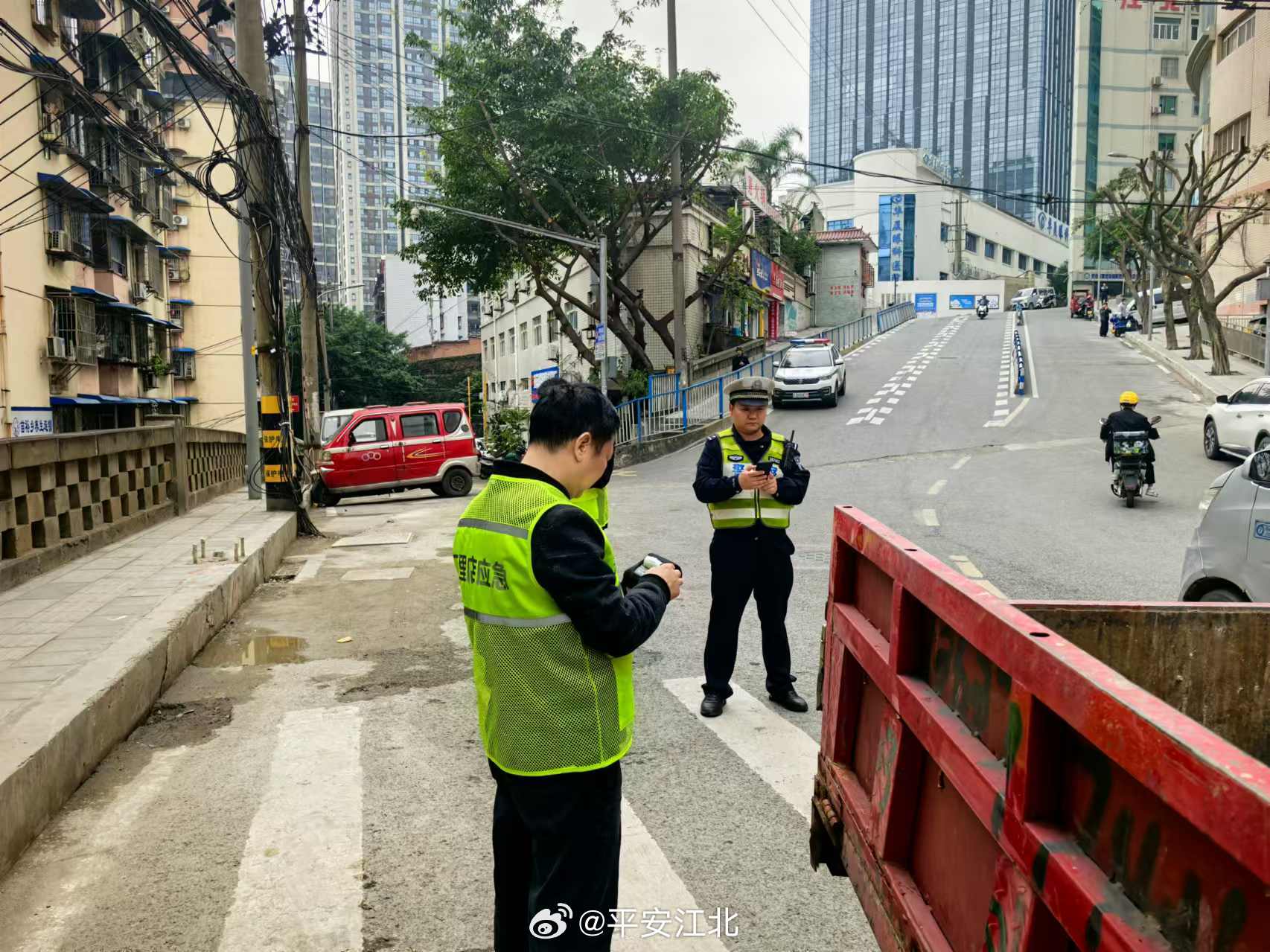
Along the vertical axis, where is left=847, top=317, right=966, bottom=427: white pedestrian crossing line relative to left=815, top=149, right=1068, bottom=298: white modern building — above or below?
below

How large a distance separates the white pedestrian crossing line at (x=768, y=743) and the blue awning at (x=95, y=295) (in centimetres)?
2676

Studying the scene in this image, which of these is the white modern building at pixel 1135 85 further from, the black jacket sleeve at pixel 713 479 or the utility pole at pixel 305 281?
the black jacket sleeve at pixel 713 479

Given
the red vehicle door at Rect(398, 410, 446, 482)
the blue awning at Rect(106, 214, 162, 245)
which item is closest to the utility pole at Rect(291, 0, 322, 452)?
the red vehicle door at Rect(398, 410, 446, 482)

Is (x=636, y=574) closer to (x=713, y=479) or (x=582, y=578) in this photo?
(x=582, y=578)

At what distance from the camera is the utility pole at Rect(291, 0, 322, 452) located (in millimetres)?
20750

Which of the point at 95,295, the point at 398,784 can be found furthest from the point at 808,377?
the point at 398,784

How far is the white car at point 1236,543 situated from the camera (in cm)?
496

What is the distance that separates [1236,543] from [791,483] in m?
2.18

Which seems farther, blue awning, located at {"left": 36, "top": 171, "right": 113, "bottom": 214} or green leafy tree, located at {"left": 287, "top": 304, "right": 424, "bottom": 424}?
green leafy tree, located at {"left": 287, "top": 304, "right": 424, "bottom": 424}

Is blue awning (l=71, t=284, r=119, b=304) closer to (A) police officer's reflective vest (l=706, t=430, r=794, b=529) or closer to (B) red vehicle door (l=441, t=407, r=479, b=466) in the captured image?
(B) red vehicle door (l=441, t=407, r=479, b=466)

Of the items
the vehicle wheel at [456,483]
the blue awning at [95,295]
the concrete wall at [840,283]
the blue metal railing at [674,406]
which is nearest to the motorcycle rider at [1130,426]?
the blue metal railing at [674,406]

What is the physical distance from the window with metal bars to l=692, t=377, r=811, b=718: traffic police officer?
1015 inches

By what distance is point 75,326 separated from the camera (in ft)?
90.7

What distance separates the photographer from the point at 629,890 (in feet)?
12.0
